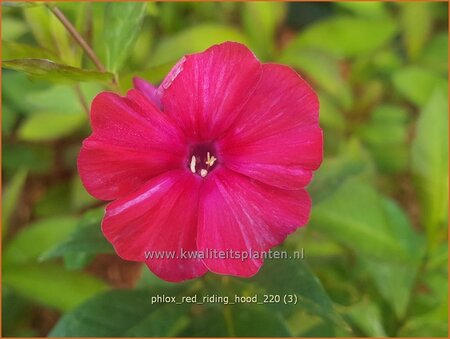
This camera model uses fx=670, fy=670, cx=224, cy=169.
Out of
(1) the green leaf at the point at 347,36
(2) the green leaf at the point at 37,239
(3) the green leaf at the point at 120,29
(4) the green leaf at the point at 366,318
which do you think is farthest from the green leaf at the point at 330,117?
(3) the green leaf at the point at 120,29

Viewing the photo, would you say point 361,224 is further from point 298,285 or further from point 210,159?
point 210,159

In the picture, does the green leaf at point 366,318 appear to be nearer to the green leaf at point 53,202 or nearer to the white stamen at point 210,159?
the white stamen at point 210,159

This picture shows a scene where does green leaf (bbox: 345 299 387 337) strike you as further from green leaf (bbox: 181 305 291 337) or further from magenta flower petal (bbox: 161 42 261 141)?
magenta flower petal (bbox: 161 42 261 141)

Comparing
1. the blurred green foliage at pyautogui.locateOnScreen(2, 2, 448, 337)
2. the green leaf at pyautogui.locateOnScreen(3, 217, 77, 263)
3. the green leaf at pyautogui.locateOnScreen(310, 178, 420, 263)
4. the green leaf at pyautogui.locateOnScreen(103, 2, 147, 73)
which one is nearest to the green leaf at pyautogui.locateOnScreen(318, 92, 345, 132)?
the blurred green foliage at pyautogui.locateOnScreen(2, 2, 448, 337)

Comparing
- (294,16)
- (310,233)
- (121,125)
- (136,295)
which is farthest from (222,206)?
(294,16)

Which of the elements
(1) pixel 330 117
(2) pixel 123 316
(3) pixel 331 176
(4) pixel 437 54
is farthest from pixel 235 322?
(4) pixel 437 54
